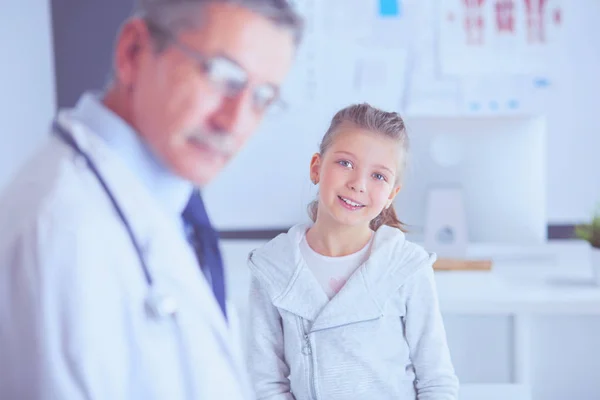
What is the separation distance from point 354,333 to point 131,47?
1.91ft

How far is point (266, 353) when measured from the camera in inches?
35.4

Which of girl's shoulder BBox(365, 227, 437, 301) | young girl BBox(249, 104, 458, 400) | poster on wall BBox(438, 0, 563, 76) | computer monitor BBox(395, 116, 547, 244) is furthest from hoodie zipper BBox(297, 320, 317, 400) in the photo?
poster on wall BBox(438, 0, 563, 76)

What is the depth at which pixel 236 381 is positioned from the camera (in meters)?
0.45

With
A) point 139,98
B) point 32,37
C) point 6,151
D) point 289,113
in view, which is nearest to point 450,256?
point 289,113

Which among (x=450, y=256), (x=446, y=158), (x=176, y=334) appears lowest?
(x=450, y=256)

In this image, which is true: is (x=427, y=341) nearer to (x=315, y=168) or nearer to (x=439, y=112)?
(x=315, y=168)

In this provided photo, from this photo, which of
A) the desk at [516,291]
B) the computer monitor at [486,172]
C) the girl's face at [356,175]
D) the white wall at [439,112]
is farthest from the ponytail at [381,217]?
the white wall at [439,112]

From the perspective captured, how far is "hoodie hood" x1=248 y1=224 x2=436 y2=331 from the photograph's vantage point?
2.82 feet

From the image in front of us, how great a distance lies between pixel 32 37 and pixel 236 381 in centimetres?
158

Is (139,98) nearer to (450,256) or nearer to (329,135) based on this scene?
(329,135)

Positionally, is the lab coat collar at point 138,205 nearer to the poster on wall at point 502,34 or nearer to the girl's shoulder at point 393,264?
the girl's shoulder at point 393,264

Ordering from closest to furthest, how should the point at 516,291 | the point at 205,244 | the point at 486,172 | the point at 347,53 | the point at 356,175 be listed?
1. the point at 205,244
2. the point at 356,175
3. the point at 516,291
4. the point at 486,172
5. the point at 347,53

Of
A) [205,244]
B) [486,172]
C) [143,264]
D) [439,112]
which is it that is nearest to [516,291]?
[486,172]

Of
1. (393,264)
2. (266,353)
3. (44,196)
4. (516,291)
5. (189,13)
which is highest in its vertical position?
(189,13)
